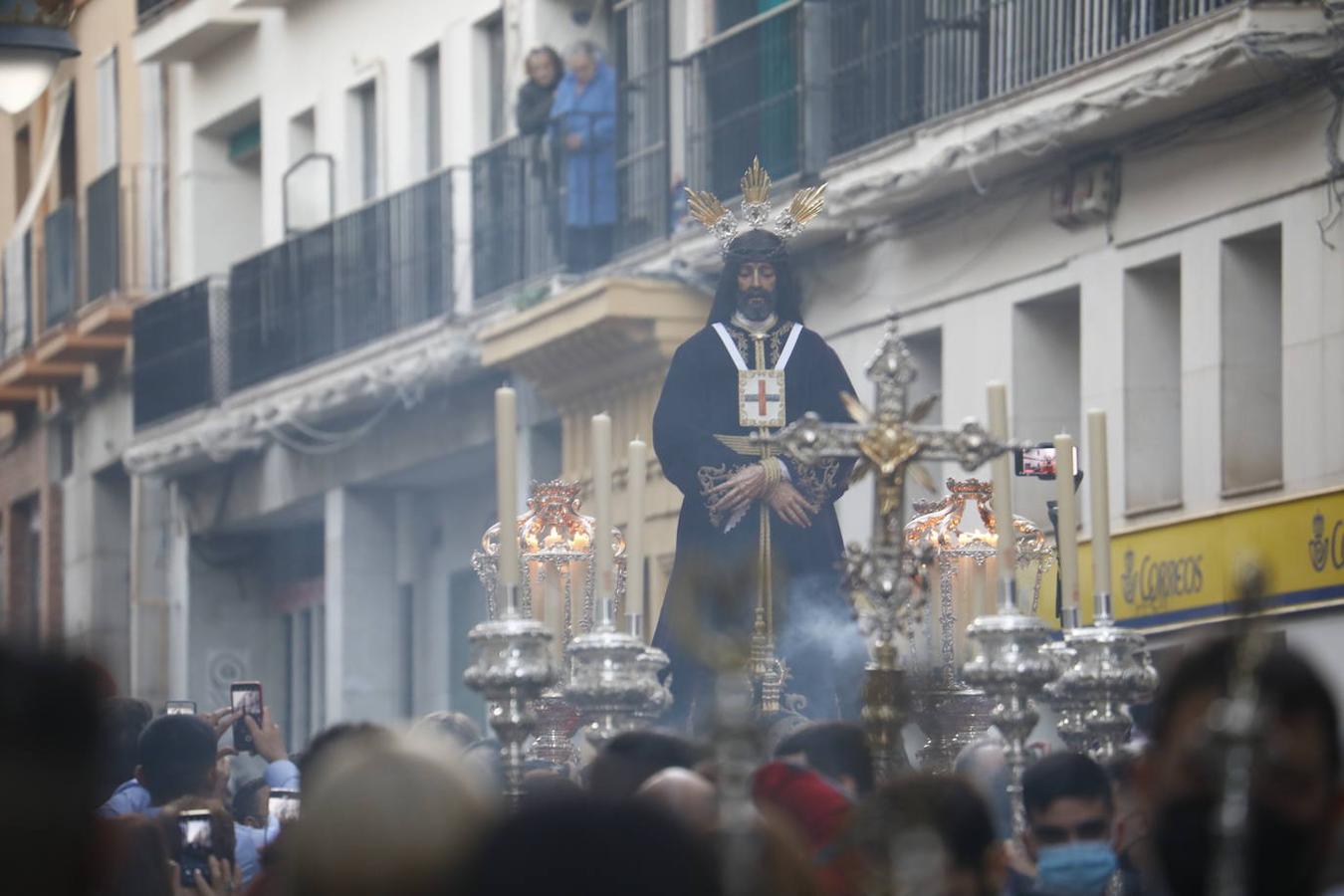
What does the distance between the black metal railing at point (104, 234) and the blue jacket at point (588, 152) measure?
9.73m

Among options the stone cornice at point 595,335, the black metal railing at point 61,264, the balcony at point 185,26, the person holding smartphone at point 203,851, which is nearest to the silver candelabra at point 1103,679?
the person holding smartphone at point 203,851

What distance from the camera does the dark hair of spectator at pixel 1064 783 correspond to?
644 cm

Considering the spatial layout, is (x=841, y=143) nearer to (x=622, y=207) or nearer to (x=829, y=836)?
(x=622, y=207)

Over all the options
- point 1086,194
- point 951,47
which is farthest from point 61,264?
point 1086,194

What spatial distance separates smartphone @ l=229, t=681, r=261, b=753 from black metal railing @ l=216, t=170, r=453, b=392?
Result: 13.4m

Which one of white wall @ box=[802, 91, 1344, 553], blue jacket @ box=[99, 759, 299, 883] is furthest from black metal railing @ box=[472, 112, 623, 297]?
blue jacket @ box=[99, 759, 299, 883]

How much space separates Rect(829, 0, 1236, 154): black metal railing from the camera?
1656 centimetres

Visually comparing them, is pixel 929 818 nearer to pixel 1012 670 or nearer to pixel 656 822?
pixel 656 822

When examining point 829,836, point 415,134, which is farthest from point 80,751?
point 415,134

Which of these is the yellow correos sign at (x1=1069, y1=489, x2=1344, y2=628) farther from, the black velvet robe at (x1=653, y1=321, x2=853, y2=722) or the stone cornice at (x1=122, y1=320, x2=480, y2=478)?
the stone cornice at (x1=122, y1=320, x2=480, y2=478)

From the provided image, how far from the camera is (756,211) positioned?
9.86 metres

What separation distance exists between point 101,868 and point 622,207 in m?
17.5

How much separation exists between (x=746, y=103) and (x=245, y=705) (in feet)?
33.1

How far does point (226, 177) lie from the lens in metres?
30.4
